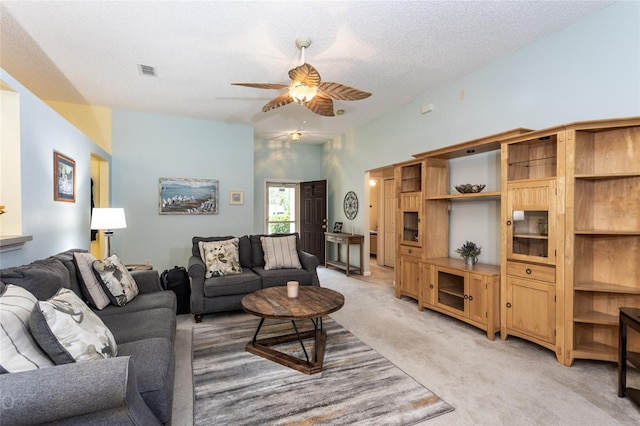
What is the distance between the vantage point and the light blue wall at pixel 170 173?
516 centimetres

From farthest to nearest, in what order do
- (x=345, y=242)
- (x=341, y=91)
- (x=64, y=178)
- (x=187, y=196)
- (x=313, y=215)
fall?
(x=313, y=215), (x=345, y=242), (x=187, y=196), (x=64, y=178), (x=341, y=91)

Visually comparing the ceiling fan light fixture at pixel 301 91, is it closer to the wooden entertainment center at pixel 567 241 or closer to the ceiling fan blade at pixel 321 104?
the ceiling fan blade at pixel 321 104

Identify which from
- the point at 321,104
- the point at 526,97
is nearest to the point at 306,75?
the point at 321,104

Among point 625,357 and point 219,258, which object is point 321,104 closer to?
point 219,258

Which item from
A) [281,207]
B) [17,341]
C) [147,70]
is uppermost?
Result: [147,70]

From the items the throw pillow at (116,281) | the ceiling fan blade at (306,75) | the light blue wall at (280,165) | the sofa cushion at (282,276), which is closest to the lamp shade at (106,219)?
Answer: the throw pillow at (116,281)

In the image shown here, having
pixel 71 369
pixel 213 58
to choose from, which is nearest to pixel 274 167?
pixel 213 58

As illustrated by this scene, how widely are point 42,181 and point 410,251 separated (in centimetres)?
405

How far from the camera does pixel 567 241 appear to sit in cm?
254

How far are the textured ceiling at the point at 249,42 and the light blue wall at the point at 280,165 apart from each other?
2.67 metres

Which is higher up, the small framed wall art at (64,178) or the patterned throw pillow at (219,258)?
the small framed wall art at (64,178)

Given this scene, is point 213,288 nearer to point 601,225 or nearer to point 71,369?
point 71,369

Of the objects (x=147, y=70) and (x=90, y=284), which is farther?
(x=147, y=70)

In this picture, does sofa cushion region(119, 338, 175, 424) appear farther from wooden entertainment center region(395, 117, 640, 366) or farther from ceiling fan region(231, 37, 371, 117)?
wooden entertainment center region(395, 117, 640, 366)
